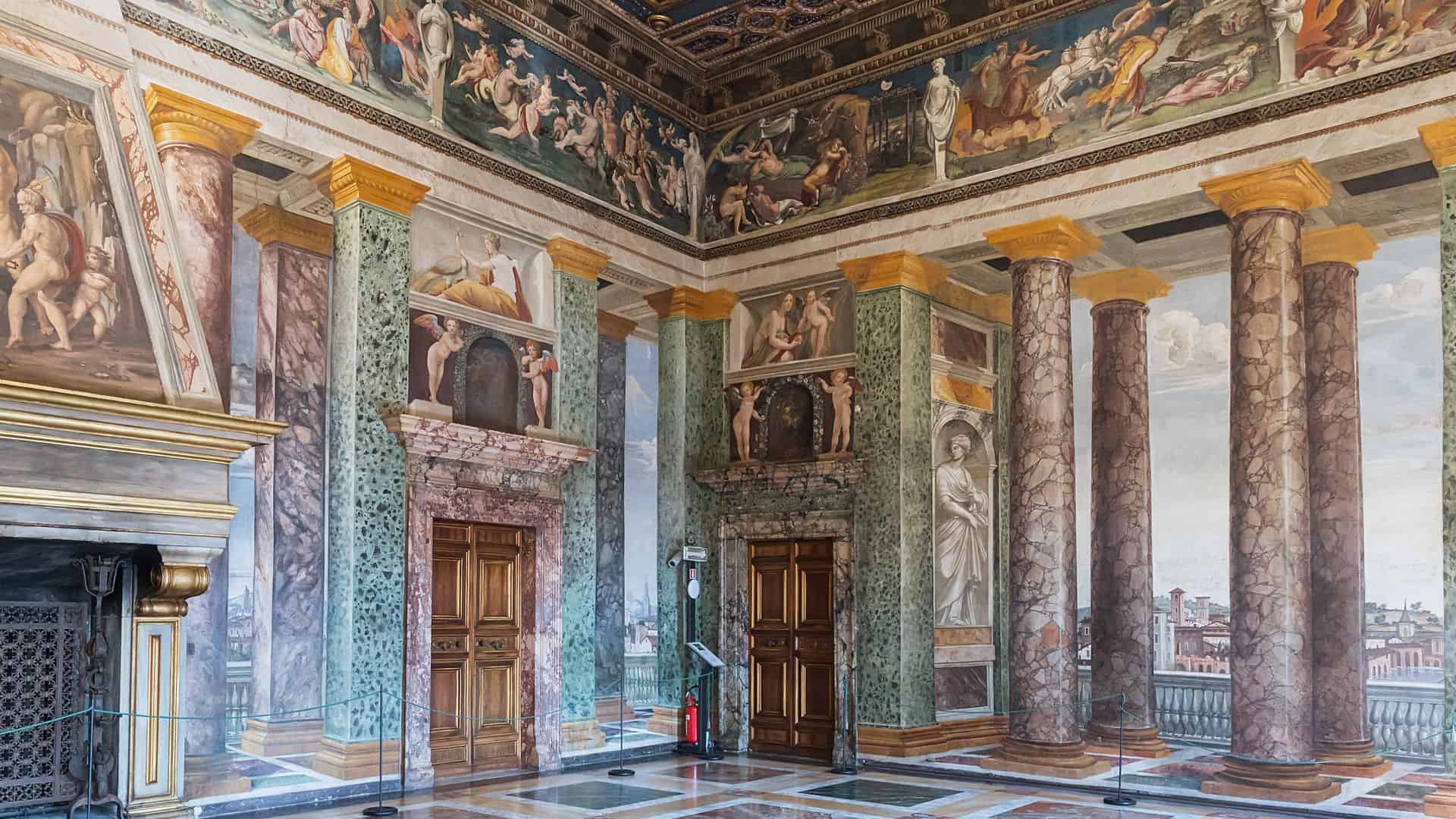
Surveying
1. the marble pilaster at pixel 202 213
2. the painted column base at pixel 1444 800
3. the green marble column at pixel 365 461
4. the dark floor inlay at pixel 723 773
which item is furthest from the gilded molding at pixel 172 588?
the painted column base at pixel 1444 800

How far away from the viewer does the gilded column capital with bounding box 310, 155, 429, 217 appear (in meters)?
11.6

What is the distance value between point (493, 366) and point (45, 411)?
670 centimetres

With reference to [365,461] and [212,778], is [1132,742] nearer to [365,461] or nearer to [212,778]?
[365,461]

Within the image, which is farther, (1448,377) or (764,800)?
(764,800)

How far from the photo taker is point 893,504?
1386 cm

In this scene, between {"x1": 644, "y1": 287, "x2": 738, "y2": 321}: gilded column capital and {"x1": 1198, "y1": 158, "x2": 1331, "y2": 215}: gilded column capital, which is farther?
{"x1": 644, "y1": 287, "x2": 738, "y2": 321}: gilded column capital

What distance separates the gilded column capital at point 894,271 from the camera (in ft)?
46.4

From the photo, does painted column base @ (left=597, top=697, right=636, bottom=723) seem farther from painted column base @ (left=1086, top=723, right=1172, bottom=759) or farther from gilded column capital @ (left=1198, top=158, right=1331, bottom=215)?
gilded column capital @ (left=1198, top=158, right=1331, bottom=215)

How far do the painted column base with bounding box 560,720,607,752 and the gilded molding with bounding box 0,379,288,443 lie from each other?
6.82m

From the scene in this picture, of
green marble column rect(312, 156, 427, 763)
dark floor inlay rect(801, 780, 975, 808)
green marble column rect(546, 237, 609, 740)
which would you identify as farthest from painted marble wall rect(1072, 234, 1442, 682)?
green marble column rect(312, 156, 427, 763)

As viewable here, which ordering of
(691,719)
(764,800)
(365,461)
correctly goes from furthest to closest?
(691,719)
(365,461)
(764,800)

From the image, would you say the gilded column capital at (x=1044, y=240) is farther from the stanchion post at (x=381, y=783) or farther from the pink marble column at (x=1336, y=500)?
the stanchion post at (x=381, y=783)

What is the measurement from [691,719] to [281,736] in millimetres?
4956

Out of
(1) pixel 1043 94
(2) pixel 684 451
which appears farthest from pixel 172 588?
(1) pixel 1043 94
